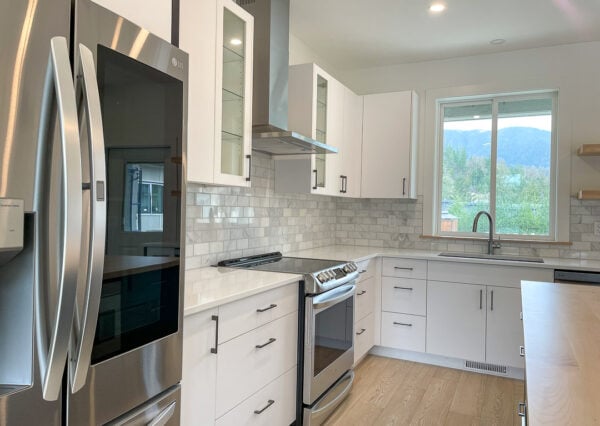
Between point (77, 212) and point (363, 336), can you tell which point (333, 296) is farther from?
point (77, 212)

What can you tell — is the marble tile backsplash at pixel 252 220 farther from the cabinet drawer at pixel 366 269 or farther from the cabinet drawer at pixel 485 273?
the cabinet drawer at pixel 485 273

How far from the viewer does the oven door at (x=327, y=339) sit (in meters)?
2.38

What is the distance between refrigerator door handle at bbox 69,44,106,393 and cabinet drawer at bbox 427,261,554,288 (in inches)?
120

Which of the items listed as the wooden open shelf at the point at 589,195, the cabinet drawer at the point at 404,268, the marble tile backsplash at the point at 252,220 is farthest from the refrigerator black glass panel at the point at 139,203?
the wooden open shelf at the point at 589,195

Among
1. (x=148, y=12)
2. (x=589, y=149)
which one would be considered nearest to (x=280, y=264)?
(x=148, y=12)

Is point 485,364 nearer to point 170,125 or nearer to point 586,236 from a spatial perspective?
point 586,236

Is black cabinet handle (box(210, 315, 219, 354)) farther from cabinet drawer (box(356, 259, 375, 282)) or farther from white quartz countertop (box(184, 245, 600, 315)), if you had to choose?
cabinet drawer (box(356, 259, 375, 282))

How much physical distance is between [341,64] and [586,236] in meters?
2.69

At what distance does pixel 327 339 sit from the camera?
2.61 m

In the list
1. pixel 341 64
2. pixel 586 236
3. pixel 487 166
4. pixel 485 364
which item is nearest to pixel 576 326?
pixel 485 364

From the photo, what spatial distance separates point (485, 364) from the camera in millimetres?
3402

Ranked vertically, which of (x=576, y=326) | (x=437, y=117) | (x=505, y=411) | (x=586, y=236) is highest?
(x=437, y=117)

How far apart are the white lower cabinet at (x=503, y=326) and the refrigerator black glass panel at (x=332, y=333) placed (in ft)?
3.89

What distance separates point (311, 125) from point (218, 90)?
112 cm
